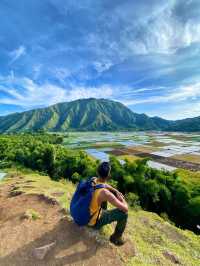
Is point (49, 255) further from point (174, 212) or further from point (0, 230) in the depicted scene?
point (174, 212)

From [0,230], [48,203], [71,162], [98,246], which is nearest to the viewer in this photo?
[98,246]

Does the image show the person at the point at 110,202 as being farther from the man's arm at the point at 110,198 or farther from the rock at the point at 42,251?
the rock at the point at 42,251

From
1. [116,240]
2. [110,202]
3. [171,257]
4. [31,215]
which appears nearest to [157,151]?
[171,257]

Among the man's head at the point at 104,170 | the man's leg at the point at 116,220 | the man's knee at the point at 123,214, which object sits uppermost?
the man's head at the point at 104,170

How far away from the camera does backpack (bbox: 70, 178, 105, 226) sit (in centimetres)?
518

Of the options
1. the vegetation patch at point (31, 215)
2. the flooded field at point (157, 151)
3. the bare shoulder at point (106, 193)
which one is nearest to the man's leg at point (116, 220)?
the bare shoulder at point (106, 193)

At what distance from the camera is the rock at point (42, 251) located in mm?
5535

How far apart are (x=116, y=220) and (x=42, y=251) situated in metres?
2.28

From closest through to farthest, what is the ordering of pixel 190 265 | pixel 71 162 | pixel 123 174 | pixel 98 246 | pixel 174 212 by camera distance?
pixel 98 246, pixel 190 265, pixel 174 212, pixel 123 174, pixel 71 162

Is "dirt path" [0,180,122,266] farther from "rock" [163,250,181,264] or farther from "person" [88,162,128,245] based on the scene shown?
"rock" [163,250,181,264]

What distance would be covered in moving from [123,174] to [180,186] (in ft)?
22.6

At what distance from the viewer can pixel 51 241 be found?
20.1ft

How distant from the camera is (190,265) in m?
6.45

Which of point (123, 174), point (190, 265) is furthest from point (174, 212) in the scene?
point (190, 265)
